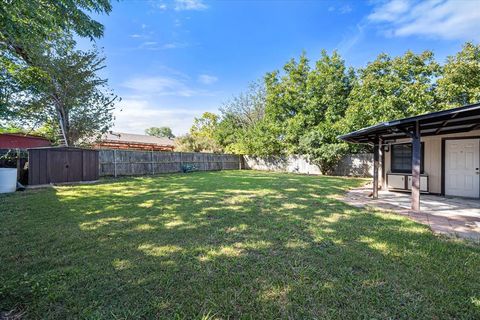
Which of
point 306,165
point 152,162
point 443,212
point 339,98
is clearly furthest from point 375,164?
point 152,162

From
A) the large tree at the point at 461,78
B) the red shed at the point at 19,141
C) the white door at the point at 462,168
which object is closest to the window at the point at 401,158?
the white door at the point at 462,168

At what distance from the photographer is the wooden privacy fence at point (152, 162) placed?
481 inches

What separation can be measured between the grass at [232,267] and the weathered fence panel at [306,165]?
Result: 11.1 meters

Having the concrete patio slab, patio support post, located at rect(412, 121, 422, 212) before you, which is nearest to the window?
the concrete patio slab

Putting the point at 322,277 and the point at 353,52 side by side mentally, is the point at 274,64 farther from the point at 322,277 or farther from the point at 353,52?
the point at 322,277

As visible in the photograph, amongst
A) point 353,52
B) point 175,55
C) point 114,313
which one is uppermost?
point 353,52

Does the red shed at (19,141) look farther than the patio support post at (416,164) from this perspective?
Yes

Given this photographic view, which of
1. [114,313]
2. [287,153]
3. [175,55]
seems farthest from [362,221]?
[287,153]

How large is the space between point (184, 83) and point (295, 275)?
59.8ft

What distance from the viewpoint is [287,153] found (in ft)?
60.1

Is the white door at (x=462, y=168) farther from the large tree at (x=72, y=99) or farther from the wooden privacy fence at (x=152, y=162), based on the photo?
the large tree at (x=72, y=99)

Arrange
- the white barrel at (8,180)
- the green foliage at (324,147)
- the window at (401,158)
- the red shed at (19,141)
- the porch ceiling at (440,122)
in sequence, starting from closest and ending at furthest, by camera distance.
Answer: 1. the porch ceiling at (440,122)
2. the white barrel at (8,180)
3. the window at (401,158)
4. the red shed at (19,141)
5. the green foliage at (324,147)

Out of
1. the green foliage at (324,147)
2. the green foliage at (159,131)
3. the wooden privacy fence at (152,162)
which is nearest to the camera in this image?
the wooden privacy fence at (152,162)

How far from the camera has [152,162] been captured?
14.4 meters
